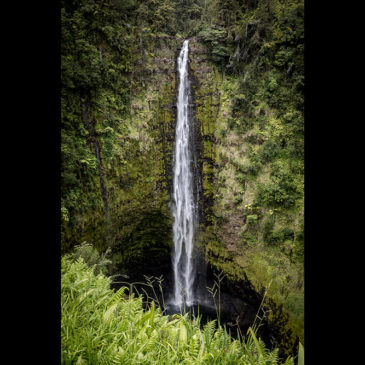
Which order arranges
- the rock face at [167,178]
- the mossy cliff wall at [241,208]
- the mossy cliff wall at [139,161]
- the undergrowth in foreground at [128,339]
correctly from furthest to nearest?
the rock face at [167,178]
the mossy cliff wall at [139,161]
the mossy cliff wall at [241,208]
the undergrowth in foreground at [128,339]

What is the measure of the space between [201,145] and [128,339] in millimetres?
9972

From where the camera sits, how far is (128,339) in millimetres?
1532

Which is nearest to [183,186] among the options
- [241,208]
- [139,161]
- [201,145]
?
[201,145]

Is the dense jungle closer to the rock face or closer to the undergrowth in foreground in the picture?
the rock face

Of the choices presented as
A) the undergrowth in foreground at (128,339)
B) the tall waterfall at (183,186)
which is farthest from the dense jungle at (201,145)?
the undergrowth in foreground at (128,339)

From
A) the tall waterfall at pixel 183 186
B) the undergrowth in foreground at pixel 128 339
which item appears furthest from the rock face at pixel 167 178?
the undergrowth in foreground at pixel 128 339

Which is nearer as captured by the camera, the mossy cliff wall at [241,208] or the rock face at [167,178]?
the mossy cliff wall at [241,208]

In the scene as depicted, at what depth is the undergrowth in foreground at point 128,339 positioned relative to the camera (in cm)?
137

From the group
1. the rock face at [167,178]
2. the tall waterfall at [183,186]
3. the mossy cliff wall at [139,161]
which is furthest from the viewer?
the tall waterfall at [183,186]

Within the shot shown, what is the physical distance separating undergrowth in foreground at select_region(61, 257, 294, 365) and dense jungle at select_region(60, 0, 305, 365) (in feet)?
17.4

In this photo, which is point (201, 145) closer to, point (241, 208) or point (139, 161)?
point (139, 161)

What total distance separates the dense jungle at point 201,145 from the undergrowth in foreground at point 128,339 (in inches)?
209

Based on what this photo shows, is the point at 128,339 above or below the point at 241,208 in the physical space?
above

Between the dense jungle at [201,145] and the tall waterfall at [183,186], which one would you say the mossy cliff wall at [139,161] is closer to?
the dense jungle at [201,145]
